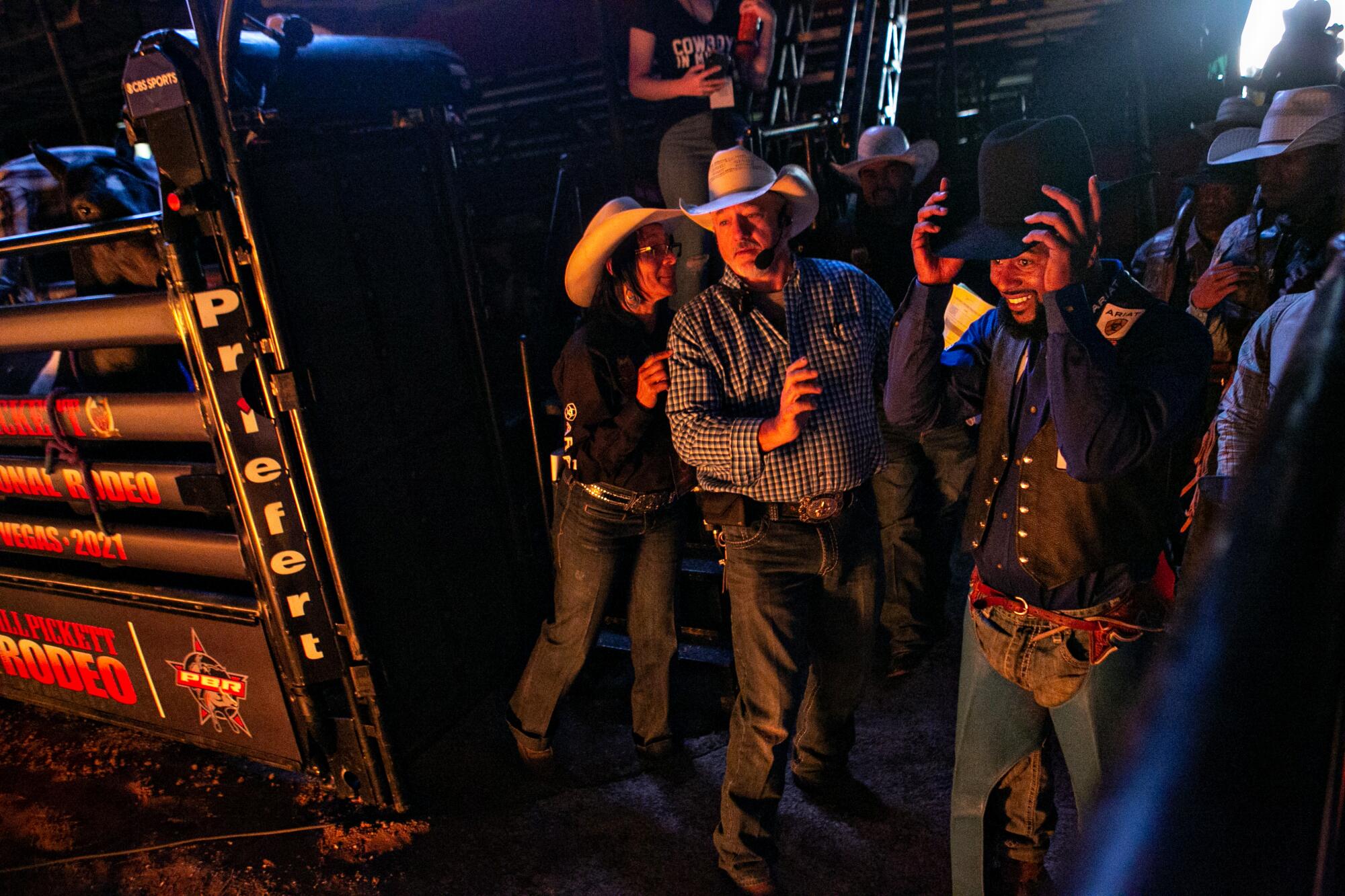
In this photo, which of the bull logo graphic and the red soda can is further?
the red soda can

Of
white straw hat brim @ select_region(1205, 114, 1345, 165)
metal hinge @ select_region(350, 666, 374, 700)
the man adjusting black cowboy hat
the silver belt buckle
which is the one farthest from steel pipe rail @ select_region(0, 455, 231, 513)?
white straw hat brim @ select_region(1205, 114, 1345, 165)

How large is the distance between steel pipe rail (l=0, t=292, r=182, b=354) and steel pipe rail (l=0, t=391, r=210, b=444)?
0.23 metres

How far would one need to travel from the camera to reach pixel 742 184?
287 cm

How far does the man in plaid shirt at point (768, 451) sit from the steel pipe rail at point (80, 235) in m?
2.02

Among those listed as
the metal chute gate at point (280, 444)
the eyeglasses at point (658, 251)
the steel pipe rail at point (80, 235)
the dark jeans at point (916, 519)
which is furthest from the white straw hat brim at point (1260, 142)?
the steel pipe rail at point (80, 235)

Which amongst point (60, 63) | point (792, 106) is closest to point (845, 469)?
point (792, 106)

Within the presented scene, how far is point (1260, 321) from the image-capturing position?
2354mm

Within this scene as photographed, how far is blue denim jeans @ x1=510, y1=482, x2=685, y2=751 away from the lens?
336 centimetres

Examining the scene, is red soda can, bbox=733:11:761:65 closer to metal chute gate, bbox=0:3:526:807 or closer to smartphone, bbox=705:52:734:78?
smartphone, bbox=705:52:734:78

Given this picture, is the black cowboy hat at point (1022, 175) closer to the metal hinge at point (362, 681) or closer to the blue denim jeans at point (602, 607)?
the blue denim jeans at point (602, 607)

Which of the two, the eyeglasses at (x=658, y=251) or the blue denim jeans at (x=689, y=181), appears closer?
the eyeglasses at (x=658, y=251)

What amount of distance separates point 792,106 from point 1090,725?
559 centimetres

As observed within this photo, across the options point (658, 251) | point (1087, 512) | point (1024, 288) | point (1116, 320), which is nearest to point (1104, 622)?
point (1087, 512)

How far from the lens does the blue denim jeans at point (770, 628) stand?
8.98ft
